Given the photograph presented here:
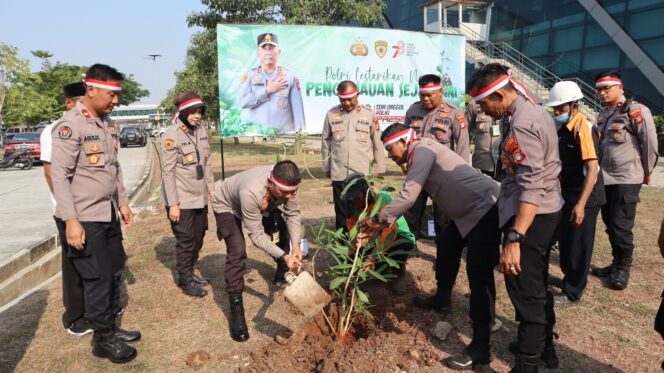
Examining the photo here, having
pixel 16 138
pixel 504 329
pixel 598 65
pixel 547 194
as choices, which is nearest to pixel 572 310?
pixel 504 329

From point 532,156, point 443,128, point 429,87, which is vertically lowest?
point 532,156

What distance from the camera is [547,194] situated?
7.57 ft

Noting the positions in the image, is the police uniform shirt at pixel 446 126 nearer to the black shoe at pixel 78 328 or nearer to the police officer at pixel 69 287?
the police officer at pixel 69 287

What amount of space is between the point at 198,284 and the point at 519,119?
3.18m

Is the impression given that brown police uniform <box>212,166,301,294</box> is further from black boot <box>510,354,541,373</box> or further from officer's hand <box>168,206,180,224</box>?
black boot <box>510,354,541,373</box>

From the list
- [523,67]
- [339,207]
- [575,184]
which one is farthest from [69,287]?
[523,67]

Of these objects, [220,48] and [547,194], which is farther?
[220,48]

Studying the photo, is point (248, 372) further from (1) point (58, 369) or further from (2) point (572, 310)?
(2) point (572, 310)

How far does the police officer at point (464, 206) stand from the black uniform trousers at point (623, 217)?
1869 millimetres

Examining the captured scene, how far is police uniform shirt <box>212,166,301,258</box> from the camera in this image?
9.77ft

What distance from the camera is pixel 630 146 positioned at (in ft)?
12.6

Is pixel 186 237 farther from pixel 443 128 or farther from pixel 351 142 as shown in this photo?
pixel 443 128

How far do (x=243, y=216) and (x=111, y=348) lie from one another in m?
1.25

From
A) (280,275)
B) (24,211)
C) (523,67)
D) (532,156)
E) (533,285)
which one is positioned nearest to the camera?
(532,156)
